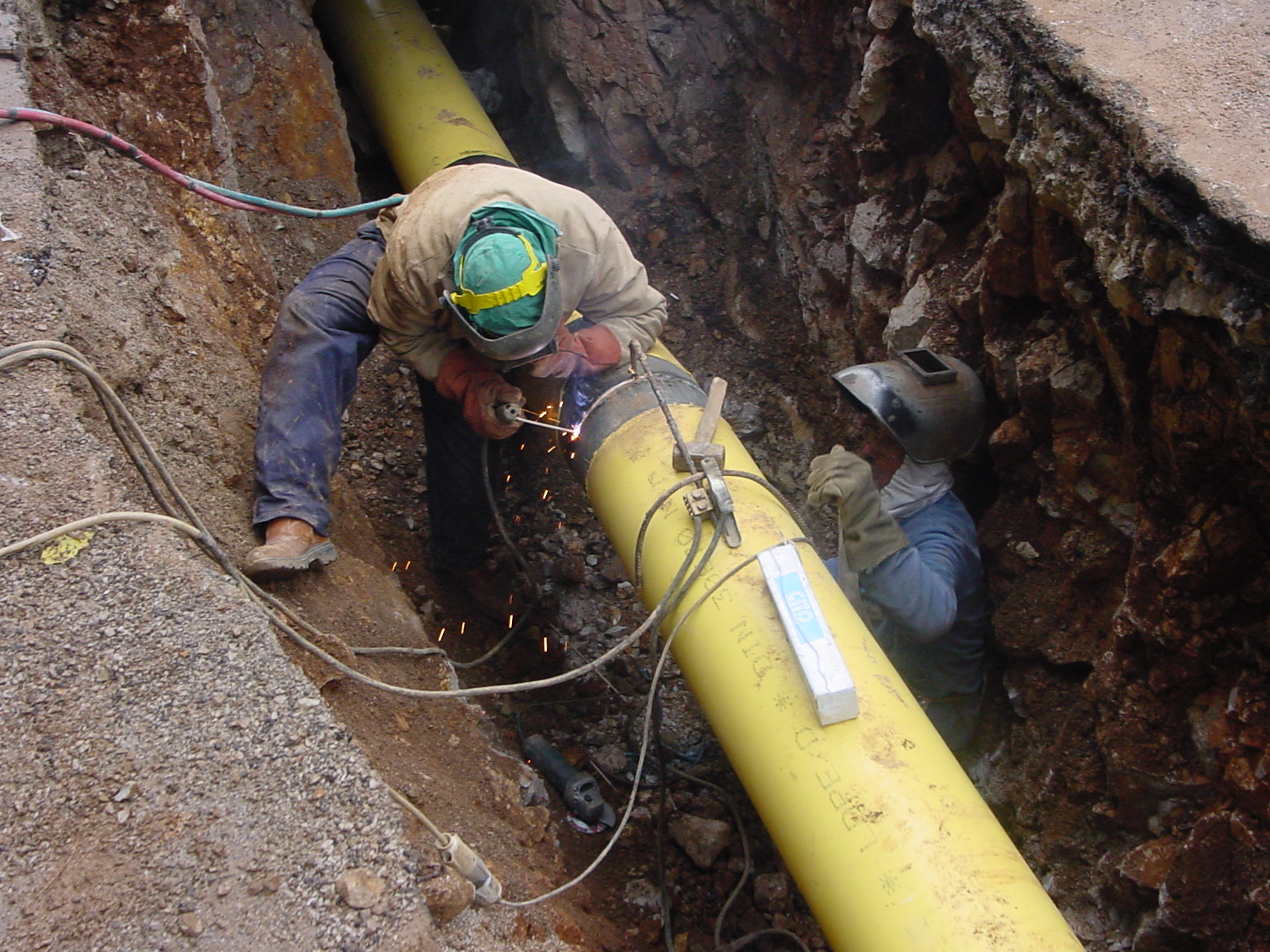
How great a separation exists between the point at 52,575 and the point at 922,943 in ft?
6.51

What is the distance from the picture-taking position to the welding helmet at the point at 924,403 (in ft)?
8.82

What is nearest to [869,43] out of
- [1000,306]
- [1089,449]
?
[1000,306]

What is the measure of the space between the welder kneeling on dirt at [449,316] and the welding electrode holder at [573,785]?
1049 millimetres

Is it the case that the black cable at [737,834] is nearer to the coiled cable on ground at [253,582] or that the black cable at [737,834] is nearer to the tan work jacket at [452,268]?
the coiled cable on ground at [253,582]

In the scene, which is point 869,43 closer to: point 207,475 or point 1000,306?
point 1000,306

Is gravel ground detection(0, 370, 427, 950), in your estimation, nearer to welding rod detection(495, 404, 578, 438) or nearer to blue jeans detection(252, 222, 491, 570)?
blue jeans detection(252, 222, 491, 570)

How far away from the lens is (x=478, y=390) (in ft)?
9.36

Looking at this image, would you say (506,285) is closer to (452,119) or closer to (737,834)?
(737,834)

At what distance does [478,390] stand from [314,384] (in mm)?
493

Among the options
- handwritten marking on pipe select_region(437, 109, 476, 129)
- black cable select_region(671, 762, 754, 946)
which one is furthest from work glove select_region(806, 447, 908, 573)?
handwritten marking on pipe select_region(437, 109, 476, 129)

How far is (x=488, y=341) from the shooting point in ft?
8.07

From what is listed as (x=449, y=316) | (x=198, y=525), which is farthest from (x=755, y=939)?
(x=449, y=316)

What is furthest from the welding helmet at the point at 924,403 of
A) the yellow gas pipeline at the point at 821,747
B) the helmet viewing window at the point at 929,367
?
the yellow gas pipeline at the point at 821,747

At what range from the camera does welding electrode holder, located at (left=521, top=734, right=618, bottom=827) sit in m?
2.98
